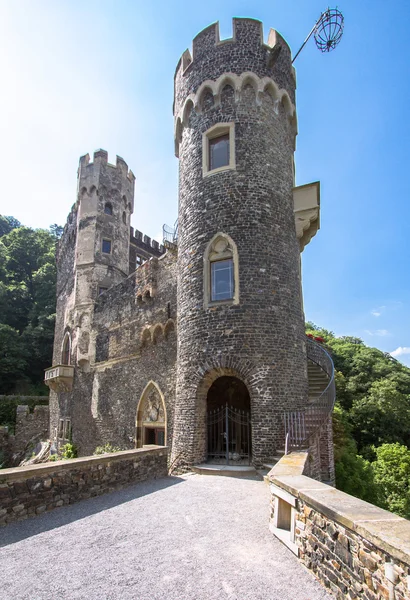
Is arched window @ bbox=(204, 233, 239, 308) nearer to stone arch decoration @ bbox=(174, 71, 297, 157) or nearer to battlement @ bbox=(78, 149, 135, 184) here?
stone arch decoration @ bbox=(174, 71, 297, 157)

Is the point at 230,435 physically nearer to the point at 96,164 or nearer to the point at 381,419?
the point at 381,419

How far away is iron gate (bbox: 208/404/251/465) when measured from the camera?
36.0 feet

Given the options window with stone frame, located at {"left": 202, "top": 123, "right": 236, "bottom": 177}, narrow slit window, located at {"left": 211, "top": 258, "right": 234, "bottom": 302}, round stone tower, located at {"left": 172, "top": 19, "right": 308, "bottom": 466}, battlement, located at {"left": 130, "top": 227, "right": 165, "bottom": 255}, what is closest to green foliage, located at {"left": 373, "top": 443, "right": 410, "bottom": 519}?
round stone tower, located at {"left": 172, "top": 19, "right": 308, "bottom": 466}

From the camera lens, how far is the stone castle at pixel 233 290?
1023cm

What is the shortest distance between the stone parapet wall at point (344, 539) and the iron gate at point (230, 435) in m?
6.20

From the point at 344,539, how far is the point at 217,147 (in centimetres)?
1142

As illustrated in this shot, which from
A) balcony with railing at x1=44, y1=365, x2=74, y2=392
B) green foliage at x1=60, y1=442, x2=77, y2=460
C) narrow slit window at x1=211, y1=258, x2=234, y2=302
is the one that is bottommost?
green foliage at x1=60, y1=442, x2=77, y2=460

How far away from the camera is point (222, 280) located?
36.9 ft

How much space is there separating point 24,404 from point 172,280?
68.5 feet

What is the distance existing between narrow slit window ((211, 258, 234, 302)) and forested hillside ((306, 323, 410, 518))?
8.74 metres

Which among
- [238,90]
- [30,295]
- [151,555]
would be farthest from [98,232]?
[151,555]

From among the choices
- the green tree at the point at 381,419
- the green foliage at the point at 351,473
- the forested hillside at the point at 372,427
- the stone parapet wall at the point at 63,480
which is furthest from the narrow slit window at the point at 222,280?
the green tree at the point at 381,419

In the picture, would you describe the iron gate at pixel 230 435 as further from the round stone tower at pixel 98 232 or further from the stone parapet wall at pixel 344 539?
the round stone tower at pixel 98 232

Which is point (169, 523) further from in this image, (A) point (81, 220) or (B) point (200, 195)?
(A) point (81, 220)
